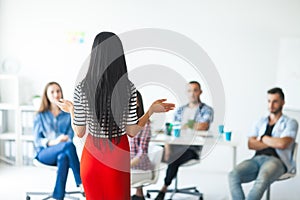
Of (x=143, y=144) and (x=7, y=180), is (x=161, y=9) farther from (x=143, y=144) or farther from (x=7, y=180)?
(x=7, y=180)

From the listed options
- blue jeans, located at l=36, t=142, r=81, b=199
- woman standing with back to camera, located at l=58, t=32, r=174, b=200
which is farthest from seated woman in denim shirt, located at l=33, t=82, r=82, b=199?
woman standing with back to camera, located at l=58, t=32, r=174, b=200

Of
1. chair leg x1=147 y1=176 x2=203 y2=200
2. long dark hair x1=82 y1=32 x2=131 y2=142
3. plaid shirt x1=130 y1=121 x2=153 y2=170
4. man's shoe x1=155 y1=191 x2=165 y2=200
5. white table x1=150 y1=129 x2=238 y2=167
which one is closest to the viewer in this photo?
long dark hair x1=82 y1=32 x2=131 y2=142

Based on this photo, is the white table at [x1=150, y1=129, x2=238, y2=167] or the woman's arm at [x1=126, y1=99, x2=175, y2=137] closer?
the woman's arm at [x1=126, y1=99, x2=175, y2=137]

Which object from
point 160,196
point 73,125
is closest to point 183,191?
point 160,196

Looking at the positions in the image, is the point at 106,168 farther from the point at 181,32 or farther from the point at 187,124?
the point at 181,32

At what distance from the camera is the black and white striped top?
6.64 ft

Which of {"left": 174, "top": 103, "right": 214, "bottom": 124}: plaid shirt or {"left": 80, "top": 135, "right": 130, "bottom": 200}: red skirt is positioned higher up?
{"left": 174, "top": 103, "right": 214, "bottom": 124}: plaid shirt

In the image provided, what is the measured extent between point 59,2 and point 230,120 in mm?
2139

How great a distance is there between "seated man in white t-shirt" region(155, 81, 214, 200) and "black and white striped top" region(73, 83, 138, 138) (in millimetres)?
1590

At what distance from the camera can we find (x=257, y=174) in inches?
126

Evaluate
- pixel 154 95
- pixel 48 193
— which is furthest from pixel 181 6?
pixel 48 193

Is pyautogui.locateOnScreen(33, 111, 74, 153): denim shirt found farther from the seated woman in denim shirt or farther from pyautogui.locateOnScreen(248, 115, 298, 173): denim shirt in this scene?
pyautogui.locateOnScreen(248, 115, 298, 173): denim shirt

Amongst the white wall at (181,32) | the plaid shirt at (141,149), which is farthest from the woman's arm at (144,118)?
the white wall at (181,32)

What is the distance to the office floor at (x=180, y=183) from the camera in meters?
3.67
